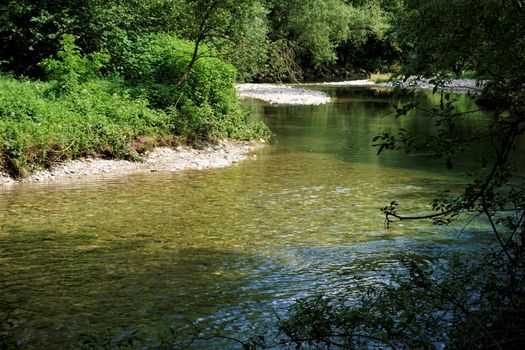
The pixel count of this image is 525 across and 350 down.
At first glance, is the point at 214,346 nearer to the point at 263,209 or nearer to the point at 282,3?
the point at 263,209

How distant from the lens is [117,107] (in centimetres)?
1791

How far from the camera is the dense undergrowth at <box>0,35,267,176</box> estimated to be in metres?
15.3

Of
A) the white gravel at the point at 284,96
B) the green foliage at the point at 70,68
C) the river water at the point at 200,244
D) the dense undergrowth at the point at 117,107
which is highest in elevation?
the green foliage at the point at 70,68

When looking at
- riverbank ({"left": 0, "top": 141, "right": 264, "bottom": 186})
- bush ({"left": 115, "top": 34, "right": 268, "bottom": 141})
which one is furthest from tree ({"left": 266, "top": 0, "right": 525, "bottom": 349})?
bush ({"left": 115, "top": 34, "right": 268, "bottom": 141})

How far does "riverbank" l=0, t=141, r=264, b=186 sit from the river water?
0.64 m

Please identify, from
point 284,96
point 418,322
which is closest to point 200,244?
point 418,322

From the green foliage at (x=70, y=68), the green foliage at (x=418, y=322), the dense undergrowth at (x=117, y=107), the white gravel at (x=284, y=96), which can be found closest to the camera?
the green foliage at (x=418, y=322)

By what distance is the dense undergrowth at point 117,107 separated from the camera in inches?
601

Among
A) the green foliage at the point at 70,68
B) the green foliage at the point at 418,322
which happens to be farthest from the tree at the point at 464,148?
the green foliage at the point at 70,68

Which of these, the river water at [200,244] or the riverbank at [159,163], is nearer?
the river water at [200,244]

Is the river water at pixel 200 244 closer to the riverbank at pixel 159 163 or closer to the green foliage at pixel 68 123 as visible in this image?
the riverbank at pixel 159 163

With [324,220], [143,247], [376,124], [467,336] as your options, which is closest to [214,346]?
[467,336]

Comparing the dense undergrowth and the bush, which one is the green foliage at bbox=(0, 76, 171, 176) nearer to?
the dense undergrowth

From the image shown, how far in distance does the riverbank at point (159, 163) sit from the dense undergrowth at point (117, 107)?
0.89 feet
